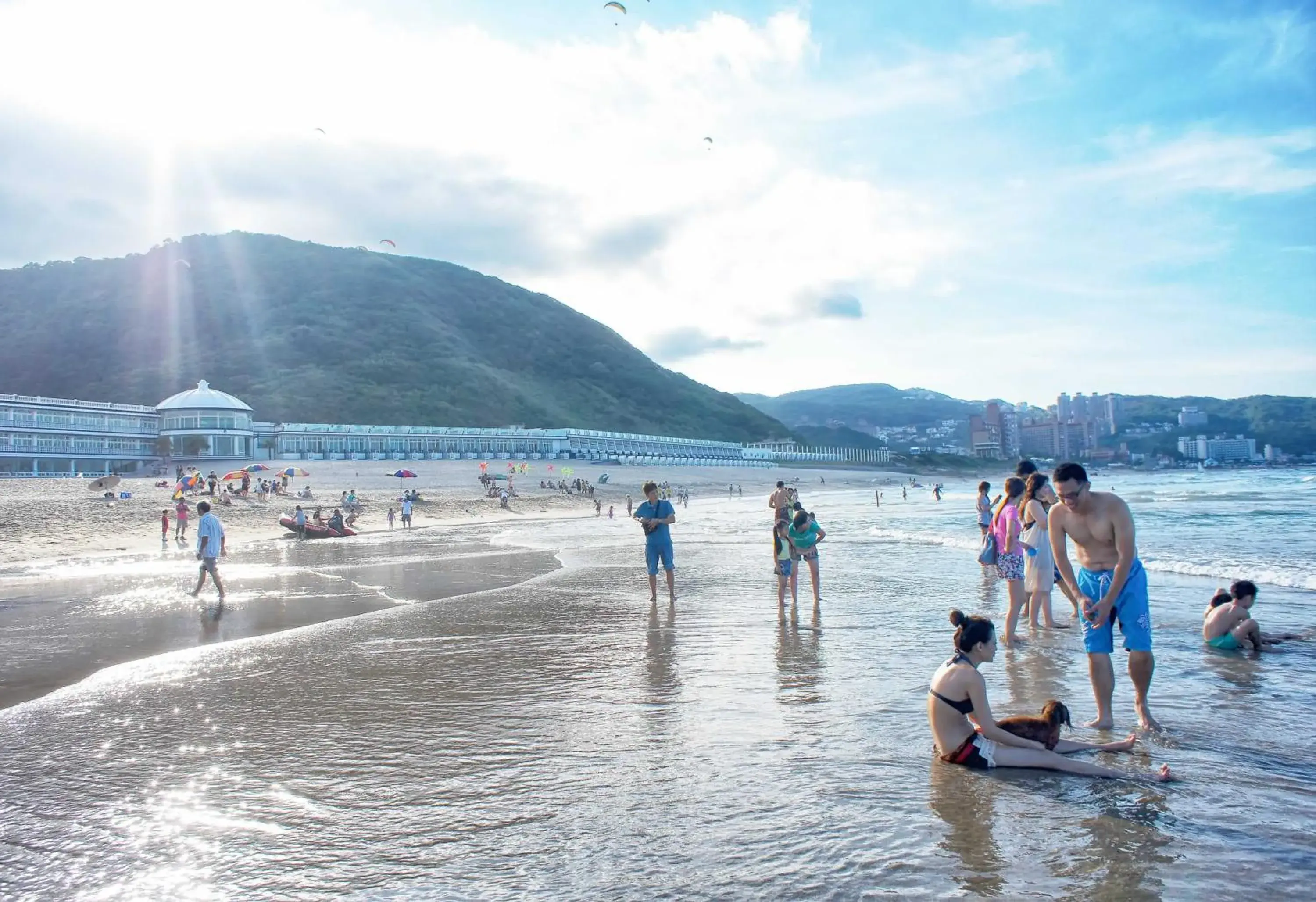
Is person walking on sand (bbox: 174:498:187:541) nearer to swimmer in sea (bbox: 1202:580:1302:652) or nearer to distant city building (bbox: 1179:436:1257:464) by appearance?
swimmer in sea (bbox: 1202:580:1302:652)

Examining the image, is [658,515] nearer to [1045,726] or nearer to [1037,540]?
[1037,540]

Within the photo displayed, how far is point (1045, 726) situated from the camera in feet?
14.9

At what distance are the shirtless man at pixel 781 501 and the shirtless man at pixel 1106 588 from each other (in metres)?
5.09

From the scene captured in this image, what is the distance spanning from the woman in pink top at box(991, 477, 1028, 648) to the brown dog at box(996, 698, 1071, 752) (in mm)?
3429

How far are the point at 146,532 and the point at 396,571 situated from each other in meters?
13.5

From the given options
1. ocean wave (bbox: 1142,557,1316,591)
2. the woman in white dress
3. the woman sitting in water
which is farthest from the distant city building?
the woman sitting in water

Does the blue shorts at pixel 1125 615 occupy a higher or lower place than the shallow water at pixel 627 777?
higher

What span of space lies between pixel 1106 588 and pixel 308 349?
540 feet

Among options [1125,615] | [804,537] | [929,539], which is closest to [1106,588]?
[1125,615]

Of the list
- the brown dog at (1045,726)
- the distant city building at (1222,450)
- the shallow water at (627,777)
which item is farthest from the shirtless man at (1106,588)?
the distant city building at (1222,450)

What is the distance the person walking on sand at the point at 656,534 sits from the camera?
1031cm

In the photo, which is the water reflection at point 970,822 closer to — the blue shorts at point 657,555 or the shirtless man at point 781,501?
the shirtless man at point 781,501

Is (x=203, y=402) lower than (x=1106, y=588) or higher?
higher

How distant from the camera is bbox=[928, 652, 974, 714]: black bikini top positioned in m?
4.50
